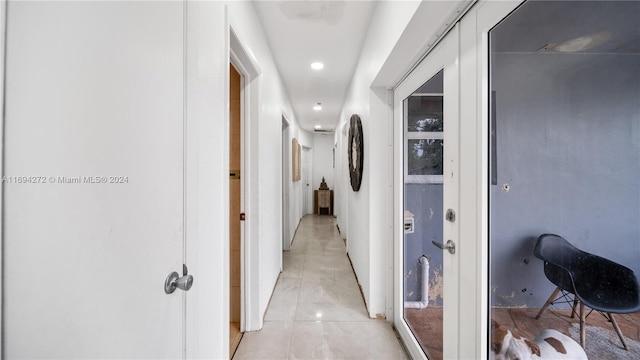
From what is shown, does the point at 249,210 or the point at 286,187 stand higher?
the point at 286,187

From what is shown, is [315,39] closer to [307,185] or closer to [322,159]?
[307,185]

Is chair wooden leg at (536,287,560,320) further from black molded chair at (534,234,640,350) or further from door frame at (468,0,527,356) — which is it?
door frame at (468,0,527,356)

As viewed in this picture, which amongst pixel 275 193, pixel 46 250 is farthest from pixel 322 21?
pixel 46 250

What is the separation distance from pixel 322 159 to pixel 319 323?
19.1 feet

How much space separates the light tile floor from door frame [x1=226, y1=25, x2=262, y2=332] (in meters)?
0.17

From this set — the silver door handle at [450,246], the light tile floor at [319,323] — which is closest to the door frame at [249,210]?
the light tile floor at [319,323]

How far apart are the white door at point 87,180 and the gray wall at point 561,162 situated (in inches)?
46.3

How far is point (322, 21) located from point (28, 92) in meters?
2.03

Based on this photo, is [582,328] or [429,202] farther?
[429,202]

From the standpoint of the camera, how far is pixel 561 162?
71 cm

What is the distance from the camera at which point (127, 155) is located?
1.99 ft

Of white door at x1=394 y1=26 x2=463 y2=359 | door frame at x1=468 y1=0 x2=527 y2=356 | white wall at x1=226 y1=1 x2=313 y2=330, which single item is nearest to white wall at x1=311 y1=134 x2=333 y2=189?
white wall at x1=226 y1=1 x2=313 y2=330

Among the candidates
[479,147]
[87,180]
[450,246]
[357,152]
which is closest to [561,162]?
[479,147]

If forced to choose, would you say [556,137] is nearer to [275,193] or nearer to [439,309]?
[439,309]
